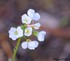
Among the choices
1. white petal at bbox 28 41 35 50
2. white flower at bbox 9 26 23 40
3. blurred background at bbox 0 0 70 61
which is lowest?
blurred background at bbox 0 0 70 61

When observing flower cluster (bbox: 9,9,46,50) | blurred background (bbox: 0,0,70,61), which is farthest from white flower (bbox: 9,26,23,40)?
blurred background (bbox: 0,0,70,61)

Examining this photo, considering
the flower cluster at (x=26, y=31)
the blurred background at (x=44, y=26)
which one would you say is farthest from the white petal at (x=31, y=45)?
the blurred background at (x=44, y=26)

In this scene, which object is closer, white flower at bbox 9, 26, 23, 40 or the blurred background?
white flower at bbox 9, 26, 23, 40

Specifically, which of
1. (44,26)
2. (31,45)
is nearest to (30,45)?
(31,45)

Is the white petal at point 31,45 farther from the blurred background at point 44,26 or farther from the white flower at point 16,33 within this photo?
the blurred background at point 44,26

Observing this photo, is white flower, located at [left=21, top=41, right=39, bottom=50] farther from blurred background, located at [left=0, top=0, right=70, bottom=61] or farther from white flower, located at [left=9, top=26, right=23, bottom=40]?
blurred background, located at [left=0, top=0, right=70, bottom=61]

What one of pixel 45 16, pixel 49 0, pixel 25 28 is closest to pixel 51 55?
pixel 45 16

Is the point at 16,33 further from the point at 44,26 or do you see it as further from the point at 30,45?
the point at 44,26

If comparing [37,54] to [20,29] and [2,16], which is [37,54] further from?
[20,29]

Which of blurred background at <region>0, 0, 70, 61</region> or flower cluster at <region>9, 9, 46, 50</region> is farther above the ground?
flower cluster at <region>9, 9, 46, 50</region>
